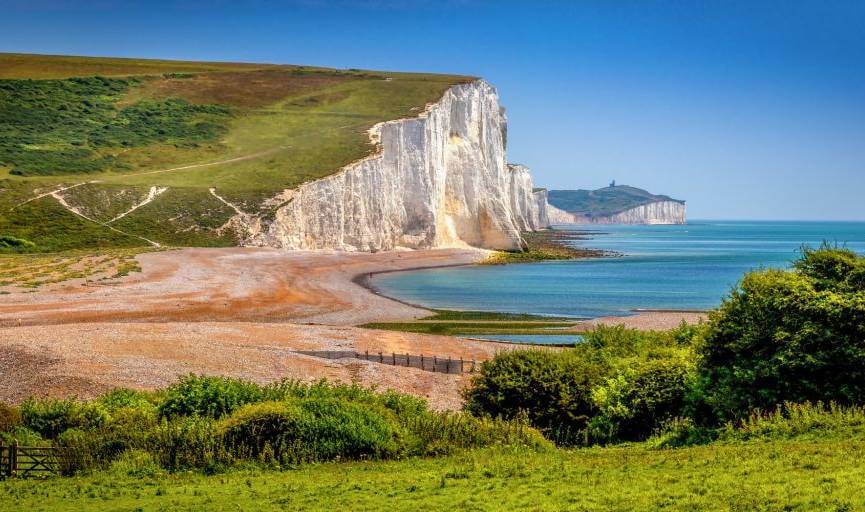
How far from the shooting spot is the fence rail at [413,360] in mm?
28688

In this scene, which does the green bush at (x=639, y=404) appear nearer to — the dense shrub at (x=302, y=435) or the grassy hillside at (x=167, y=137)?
the dense shrub at (x=302, y=435)

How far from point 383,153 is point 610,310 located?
168ft

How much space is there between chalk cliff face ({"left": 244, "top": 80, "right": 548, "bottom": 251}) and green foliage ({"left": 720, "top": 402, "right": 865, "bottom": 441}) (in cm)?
6679

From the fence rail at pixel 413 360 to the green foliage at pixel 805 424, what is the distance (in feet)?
43.4

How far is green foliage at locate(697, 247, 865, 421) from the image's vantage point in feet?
52.6

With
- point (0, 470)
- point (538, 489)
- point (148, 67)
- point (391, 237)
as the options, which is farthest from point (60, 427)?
point (148, 67)

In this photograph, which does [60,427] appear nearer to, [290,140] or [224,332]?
[224,332]

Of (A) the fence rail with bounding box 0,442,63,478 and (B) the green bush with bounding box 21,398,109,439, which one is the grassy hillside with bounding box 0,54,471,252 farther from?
(A) the fence rail with bounding box 0,442,63,478

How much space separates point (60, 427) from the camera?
57.0 feet

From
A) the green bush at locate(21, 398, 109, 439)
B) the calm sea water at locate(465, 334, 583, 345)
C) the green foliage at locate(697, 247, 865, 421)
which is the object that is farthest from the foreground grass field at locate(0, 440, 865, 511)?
the calm sea water at locate(465, 334, 583, 345)

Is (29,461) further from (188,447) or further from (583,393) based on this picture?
(583,393)

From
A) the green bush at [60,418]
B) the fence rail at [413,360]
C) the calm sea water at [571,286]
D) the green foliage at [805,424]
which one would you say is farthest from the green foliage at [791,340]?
the calm sea water at [571,286]

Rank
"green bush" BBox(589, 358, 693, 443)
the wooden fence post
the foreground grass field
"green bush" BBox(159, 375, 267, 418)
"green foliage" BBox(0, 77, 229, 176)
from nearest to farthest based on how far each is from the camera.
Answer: the foreground grass field → the wooden fence post → "green bush" BBox(159, 375, 267, 418) → "green bush" BBox(589, 358, 693, 443) → "green foliage" BBox(0, 77, 229, 176)

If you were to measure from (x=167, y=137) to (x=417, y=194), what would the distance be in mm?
33292
